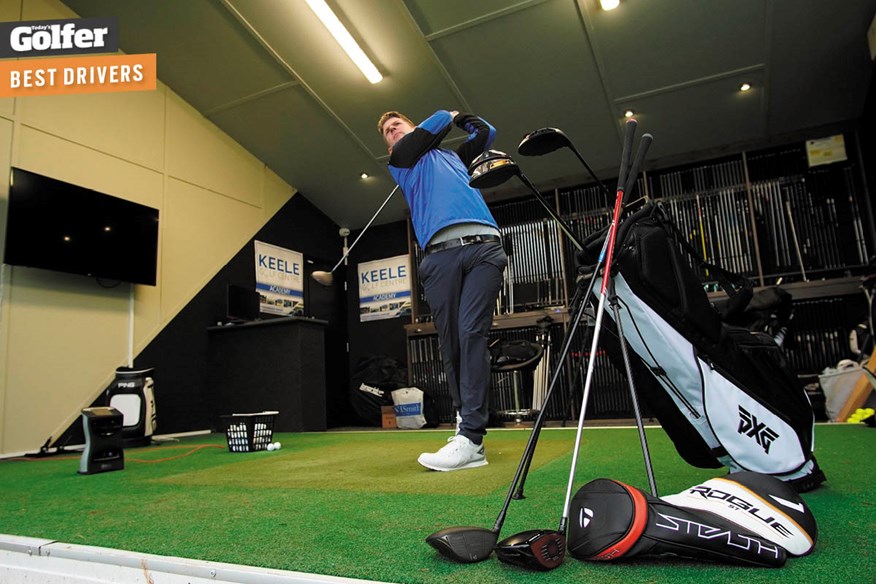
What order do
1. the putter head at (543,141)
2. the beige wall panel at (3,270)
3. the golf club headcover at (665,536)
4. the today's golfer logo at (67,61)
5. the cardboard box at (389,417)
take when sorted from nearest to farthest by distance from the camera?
the golf club headcover at (665,536), the putter head at (543,141), the beige wall panel at (3,270), the today's golfer logo at (67,61), the cardboard box at (389,417)

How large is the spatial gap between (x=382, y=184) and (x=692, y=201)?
337 centimetres

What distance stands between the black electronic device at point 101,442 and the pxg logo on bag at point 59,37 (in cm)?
307

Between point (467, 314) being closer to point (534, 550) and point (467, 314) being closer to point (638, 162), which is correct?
point (638, 162)

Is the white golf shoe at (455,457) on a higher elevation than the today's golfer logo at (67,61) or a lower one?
lower

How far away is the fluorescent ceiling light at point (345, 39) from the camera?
4098mm

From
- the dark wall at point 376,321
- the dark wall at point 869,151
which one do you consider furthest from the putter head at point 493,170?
the dark wall at point 376,321

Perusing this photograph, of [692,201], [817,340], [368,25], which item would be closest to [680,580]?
[368,25]

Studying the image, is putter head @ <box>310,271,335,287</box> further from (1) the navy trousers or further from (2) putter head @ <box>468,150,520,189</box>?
(2) putter head @ <box>468,150,520,189</box>

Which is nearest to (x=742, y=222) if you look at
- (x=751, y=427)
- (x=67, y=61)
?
(x=751, y=427)

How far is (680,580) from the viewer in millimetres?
834

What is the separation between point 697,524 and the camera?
34.2 inches

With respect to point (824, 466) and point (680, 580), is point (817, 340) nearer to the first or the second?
point (824, 466)

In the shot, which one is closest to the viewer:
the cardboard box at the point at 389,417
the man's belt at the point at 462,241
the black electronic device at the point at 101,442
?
the man's belt at the point at 462,241

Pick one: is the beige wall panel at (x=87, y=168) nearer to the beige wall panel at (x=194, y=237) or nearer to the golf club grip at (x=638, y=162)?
the beige wall panel at (x=194, y=237)
